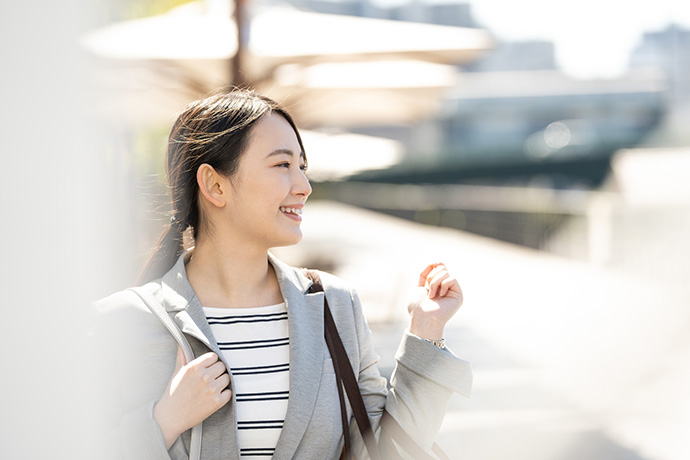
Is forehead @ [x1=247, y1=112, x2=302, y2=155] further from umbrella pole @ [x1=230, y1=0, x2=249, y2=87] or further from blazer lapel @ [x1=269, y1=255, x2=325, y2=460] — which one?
umbrella pole @ [x1=230, y1=0, x2=249, y2=87]

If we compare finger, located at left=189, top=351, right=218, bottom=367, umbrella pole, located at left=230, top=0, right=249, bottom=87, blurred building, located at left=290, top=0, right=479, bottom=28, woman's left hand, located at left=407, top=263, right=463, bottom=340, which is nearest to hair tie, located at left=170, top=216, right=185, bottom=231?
finger, located at left=189, top=351, right=218, bottom=367

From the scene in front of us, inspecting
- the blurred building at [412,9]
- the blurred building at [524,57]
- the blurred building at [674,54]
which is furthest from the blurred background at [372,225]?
the blurred building at [674,54]

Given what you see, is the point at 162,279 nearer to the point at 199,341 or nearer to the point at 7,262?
the point at 199,341

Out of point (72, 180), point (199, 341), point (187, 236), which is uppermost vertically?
point (72, 180)

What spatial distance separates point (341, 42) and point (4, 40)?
17.3ft

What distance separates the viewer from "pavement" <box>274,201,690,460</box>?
3951 mm

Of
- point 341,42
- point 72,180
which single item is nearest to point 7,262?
point 72,180

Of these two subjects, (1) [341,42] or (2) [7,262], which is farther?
(1) [341,42]

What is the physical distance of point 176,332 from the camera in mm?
1375

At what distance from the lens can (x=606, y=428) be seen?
409cm

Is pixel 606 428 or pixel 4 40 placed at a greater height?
pixel 4 40

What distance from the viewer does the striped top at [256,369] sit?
1.40 metres

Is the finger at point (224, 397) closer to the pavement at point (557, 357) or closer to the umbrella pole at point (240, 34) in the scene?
the pavement at point (557, 357)

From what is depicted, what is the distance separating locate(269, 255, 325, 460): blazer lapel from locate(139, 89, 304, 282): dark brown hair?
0.73 ft
